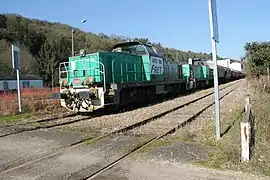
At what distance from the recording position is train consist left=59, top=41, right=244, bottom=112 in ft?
40.6

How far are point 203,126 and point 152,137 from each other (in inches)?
88.2

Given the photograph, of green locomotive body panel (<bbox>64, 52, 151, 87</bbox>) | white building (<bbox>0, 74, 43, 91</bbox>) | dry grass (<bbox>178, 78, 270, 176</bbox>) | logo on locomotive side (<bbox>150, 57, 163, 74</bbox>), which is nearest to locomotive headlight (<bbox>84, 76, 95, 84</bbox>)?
green locomotive body panel (<bbox>64, 52, 151, 87</bbox>)

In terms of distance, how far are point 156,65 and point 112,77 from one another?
187 inches

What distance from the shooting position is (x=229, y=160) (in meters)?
5.52

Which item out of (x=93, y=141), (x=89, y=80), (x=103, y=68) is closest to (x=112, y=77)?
(x=103, y=68)

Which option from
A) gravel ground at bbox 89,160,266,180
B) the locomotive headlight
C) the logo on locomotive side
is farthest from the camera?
the logo on locomotive side

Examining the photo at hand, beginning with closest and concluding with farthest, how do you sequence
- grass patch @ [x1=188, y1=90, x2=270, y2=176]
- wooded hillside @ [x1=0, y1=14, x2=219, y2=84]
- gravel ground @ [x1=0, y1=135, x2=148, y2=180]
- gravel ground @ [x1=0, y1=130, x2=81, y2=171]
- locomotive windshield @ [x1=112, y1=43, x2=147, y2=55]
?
gravel ground @ [x1=0, y1=135, x2=148, y2=180], grass patch @ [x1=188, y1=90, x2=270, y2=176], gravel ground @ [x1=0, y1=130, x2=81, y2=171], locomotive windshield @ [x1=112, y1=43, x2=147, y2=55], wooded hillside @ [x1=0, y1=14, x2=219, y2=84]

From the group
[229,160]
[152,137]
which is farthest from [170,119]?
[229,160]

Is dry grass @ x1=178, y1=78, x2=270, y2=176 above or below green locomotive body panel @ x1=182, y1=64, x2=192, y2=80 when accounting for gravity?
below

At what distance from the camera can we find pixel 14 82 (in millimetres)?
49875

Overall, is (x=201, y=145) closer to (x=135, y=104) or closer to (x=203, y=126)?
(x=203, y=126)

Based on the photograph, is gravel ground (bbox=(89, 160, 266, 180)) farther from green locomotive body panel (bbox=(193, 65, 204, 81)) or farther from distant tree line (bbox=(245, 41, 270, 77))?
green locomotive body panel (bbox=(193, 65, 204, 81))

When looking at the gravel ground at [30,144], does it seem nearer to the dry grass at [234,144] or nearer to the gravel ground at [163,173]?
the gravel ground at [163,173]

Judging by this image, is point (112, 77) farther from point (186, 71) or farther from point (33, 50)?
point (33, 50)
